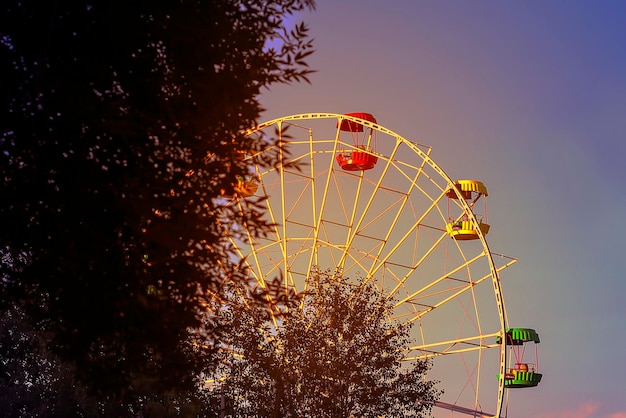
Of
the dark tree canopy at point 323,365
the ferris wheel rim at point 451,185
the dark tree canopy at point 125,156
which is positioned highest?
the ferris wheel rim at point 451,185

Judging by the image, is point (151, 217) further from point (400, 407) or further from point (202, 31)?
point (400, 407)

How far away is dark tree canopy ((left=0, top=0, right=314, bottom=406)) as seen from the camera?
13320mm

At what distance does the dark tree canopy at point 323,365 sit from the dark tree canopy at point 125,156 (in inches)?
894

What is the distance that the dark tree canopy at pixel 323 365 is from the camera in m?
38.1

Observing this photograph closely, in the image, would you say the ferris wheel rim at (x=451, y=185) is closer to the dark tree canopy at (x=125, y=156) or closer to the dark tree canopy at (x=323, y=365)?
the dark tree canopy at (x=323, y=365)

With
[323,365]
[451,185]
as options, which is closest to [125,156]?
[323,365]

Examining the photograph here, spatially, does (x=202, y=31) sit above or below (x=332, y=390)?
below

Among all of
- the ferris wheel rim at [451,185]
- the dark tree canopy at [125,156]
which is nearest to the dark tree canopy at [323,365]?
the ferris wheel rim at [451,185]

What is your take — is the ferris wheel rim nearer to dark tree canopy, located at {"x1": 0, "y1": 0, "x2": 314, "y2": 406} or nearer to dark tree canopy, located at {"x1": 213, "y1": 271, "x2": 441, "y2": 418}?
dark tree canopy, located at {"x1": 213, "y1": 271, "x2": 441, "y2": 418}

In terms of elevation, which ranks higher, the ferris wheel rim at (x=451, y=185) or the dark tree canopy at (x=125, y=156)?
the ferris wheel rim at (x=451, y=185)

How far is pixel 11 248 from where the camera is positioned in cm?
1499

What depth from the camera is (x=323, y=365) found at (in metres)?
38.7

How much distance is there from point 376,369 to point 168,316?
85.0 ft

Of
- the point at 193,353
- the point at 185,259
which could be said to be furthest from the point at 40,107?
the point at 193,353
